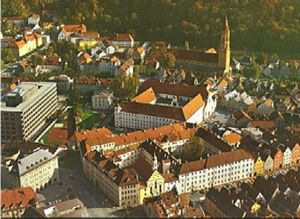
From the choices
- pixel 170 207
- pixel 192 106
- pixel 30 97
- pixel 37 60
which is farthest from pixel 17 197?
pixel 37 60

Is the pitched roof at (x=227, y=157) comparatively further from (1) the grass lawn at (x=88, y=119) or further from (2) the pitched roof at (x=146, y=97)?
(1) the grass lawn at (x=88, y=119)

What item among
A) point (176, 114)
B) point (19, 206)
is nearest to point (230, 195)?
point (19, 206)

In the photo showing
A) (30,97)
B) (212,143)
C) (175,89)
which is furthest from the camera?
(175,89)

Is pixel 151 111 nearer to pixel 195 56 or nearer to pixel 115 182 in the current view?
pixel 115 182

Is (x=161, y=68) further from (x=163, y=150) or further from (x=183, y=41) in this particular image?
(x=163, y=150)

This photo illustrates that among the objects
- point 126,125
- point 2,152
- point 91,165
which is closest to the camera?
point 91,165

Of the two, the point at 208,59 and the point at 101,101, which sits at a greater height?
the point at 208,59

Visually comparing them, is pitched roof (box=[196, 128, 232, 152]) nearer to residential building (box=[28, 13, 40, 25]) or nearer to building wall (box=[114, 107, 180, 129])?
building wall (box=[114, 107, 180, 129])

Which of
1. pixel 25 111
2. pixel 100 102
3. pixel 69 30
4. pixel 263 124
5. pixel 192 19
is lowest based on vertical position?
pixel 100 102
